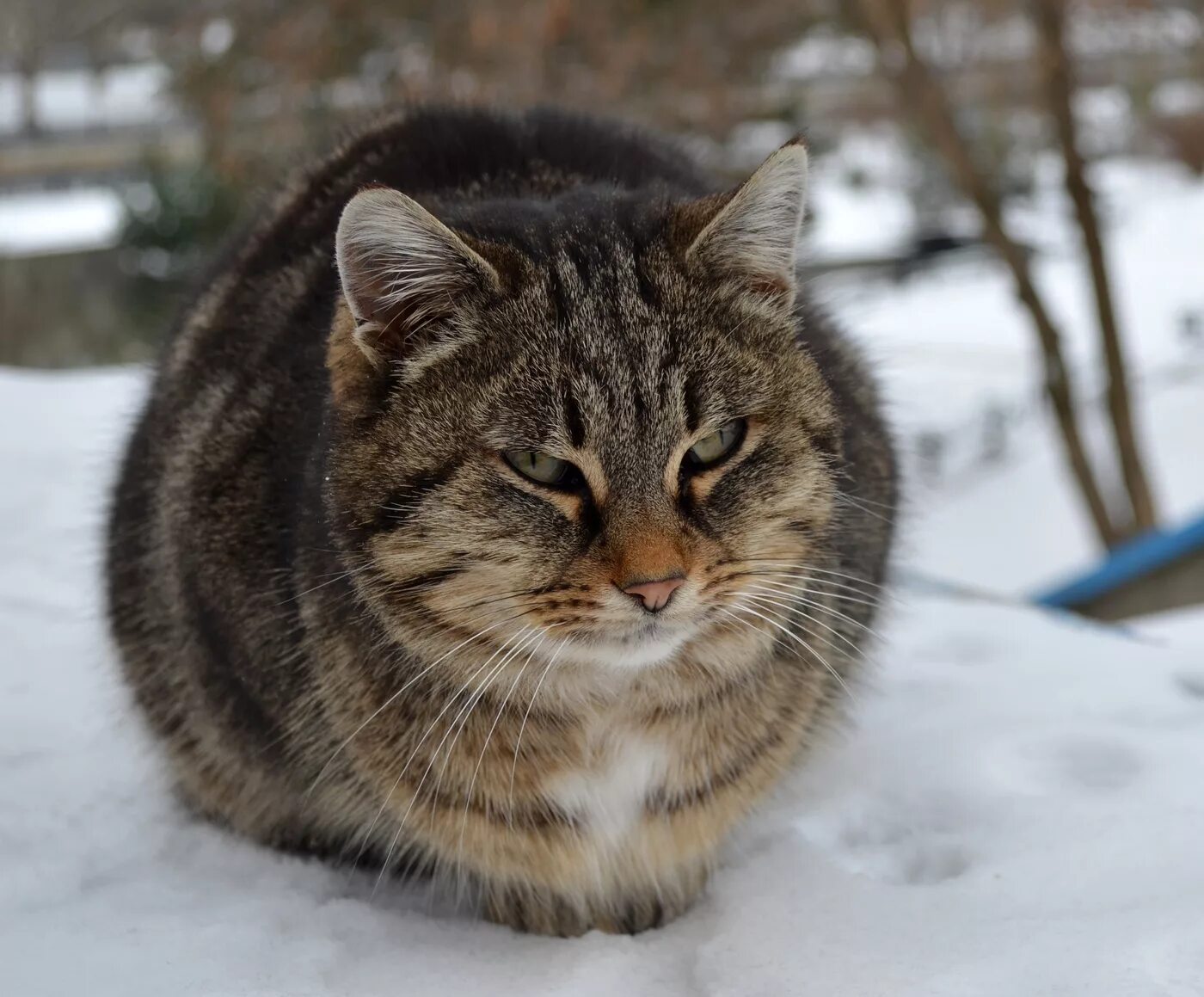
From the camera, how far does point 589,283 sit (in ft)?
5.64

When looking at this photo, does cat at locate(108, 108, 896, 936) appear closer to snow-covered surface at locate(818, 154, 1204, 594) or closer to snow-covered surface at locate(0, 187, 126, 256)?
snow-covered surface at locate(818, 154, 1204, 594)

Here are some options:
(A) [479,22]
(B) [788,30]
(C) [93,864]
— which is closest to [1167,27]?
(B) [788,30]

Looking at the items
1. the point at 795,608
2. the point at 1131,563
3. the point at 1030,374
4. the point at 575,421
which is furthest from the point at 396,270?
the point at 1030,374

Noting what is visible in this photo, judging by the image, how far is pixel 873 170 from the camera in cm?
1434

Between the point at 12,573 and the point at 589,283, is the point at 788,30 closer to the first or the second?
the point at 12,573

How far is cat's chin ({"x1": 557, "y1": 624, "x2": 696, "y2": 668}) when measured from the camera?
162cm

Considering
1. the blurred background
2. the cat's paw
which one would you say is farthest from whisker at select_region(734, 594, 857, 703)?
the blurred background

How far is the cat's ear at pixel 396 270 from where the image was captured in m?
1.59

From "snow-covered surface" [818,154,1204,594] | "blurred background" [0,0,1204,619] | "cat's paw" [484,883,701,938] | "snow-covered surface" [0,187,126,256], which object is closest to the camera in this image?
Result: "cat's paw" [484,883,701,938]

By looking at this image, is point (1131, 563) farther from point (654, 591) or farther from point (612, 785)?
point (654, 591)

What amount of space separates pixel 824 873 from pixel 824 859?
0.05m

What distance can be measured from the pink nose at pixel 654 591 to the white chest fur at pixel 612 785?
27 centimetres

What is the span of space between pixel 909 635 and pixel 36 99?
Result: 9.29 metres

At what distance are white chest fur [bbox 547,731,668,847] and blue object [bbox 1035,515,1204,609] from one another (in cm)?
286
